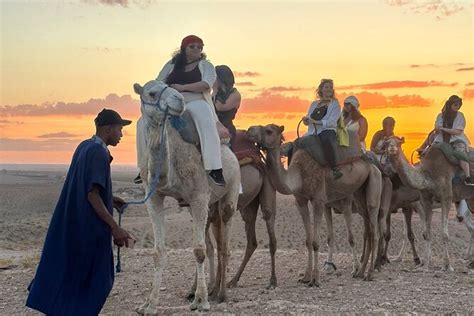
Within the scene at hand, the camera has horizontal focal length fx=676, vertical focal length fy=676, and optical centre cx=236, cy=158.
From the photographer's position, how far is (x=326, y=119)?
444 inches

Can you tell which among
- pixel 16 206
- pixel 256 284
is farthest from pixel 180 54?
pixel 16 206

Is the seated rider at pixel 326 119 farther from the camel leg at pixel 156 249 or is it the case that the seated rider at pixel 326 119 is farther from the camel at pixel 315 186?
the camel leg at pixel 156 249

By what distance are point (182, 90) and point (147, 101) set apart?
3.12 feet

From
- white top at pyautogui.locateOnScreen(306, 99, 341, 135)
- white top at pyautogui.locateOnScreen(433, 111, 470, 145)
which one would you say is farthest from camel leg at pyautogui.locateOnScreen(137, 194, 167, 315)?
white top at pyautogui.locateOnScreen(433, 111, 470, 145)

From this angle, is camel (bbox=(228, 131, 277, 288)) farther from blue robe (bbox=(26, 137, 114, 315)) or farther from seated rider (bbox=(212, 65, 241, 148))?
blue robe (bbox=(26, 137, 114, 315))

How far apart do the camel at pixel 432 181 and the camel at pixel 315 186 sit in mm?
603

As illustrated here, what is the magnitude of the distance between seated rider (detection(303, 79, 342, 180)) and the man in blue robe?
498cm

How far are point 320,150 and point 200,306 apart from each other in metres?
3.81

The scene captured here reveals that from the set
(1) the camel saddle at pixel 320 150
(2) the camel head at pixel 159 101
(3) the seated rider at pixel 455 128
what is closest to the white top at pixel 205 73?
(2) the camel head at pixel 159 101

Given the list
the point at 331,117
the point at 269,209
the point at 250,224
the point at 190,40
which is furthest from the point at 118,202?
the point at 331,117

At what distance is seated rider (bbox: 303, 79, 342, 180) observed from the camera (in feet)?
37.0

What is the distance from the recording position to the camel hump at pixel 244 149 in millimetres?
10240

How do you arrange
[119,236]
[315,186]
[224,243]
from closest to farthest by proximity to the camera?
[119,236], [224,243], [315,186]

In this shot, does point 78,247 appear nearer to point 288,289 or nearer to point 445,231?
point 288,289
